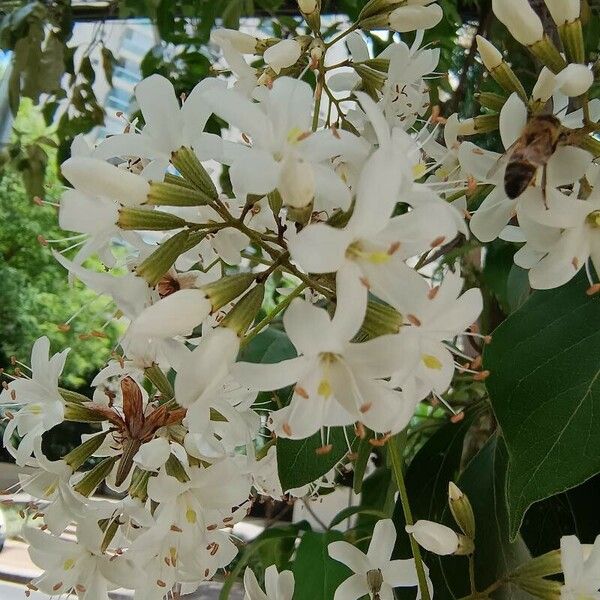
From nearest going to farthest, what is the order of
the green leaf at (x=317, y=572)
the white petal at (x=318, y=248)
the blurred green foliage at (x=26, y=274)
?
the white petal at (x=318, y=248), the green leaf at (x=317, y=572), the blurred green foliage at (x=26, y=274)

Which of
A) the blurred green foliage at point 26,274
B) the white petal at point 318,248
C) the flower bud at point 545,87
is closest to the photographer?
the white petal at point 318,248

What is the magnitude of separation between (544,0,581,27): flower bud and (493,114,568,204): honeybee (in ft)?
0.27

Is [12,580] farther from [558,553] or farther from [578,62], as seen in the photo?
[578,62]

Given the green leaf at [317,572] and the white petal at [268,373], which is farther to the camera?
the green leaf at [317,572]

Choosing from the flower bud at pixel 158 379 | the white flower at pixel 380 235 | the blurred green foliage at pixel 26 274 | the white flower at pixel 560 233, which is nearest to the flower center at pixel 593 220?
the white flower at pixel 560 233

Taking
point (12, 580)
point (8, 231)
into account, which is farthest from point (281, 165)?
point (8, 231)

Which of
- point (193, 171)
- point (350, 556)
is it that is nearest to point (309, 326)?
point (193, 171)

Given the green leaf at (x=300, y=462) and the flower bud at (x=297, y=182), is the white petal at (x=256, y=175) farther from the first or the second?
the green leaf at (x=300, y=462)

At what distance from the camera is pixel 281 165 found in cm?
26

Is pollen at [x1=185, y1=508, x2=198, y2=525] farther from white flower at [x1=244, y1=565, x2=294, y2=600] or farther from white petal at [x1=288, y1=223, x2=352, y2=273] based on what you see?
white petal at [x1=288, y1=223, x2=352, y2=273]

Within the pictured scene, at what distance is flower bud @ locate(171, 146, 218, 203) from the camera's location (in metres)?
0.32

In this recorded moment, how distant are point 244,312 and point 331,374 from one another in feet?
0.17

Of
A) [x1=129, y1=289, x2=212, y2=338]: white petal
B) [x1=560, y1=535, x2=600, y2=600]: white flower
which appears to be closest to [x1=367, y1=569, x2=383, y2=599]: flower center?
[x1=560, y1=535, x2=600, y2=600]: white flower

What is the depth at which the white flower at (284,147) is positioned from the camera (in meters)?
0.26
